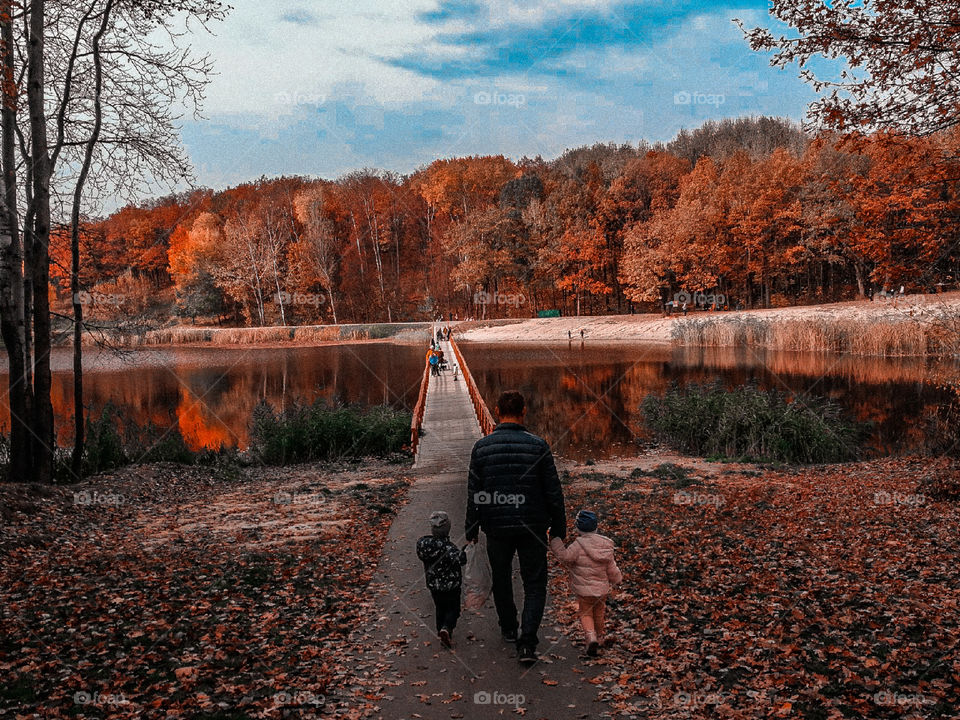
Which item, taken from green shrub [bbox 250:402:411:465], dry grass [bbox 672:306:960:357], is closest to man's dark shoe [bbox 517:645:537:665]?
green shrub [bbox 250:402:411:465]

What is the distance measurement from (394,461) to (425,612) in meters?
10.2

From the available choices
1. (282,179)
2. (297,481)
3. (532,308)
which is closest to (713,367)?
(297,481)

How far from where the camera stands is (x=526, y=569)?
4.53 m

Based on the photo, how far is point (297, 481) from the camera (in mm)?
13039

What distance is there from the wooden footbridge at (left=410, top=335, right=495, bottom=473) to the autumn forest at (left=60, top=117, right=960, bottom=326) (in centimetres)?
1905

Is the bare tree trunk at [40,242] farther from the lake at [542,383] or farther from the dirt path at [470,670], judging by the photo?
the dirt path at [470,670]

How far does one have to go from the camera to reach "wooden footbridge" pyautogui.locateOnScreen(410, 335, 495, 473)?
46.2 feet

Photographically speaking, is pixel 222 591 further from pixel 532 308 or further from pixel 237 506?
pixel 532 308

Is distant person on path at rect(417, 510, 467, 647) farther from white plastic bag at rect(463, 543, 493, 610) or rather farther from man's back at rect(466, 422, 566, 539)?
Answer: man's back at rect(466, 422, 566, 539)

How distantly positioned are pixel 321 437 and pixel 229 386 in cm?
1846

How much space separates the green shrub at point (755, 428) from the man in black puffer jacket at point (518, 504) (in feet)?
39.2

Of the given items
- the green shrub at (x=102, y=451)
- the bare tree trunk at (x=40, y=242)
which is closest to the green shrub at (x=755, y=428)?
the green shrub at (x=102, y=451)

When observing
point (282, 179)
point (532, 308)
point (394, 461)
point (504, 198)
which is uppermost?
point (282, 179)

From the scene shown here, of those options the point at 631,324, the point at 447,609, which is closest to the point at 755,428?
the point at 447,609
